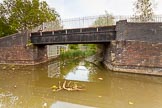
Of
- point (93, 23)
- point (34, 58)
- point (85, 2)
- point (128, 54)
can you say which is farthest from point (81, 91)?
point (85, 2)

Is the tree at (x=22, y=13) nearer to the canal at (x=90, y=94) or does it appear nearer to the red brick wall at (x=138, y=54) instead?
the red brick wall at (x=138, y=54)

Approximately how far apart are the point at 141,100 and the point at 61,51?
19.7 m

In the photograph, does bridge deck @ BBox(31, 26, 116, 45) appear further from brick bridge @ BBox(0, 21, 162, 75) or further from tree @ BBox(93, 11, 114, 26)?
tree @ BBox(93, 11, 114, 26)

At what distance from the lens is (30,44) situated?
18.1 metres

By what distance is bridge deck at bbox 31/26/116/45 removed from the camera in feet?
47.9

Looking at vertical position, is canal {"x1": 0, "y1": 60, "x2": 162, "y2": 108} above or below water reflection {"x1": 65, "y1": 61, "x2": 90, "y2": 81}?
above

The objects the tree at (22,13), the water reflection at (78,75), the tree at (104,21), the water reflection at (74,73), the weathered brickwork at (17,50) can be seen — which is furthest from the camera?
the tree at (22,13)

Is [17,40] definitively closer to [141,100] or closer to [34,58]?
[34,58]

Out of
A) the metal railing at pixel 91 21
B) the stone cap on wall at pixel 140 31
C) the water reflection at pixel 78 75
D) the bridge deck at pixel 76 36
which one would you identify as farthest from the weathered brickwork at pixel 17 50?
the stone cap on wall at pixel 140 31

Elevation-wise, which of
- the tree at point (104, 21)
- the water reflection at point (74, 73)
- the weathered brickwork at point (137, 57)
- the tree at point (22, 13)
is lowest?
the water reflection at point (74, 73)

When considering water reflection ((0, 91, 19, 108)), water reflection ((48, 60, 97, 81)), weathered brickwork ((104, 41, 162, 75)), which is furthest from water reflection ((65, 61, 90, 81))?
water reflection ((0, 91, 19, 108))

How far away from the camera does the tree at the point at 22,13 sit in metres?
→ 22.2

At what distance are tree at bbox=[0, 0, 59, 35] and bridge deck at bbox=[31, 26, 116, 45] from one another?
4313mm

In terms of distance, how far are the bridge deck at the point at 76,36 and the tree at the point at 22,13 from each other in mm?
4313
